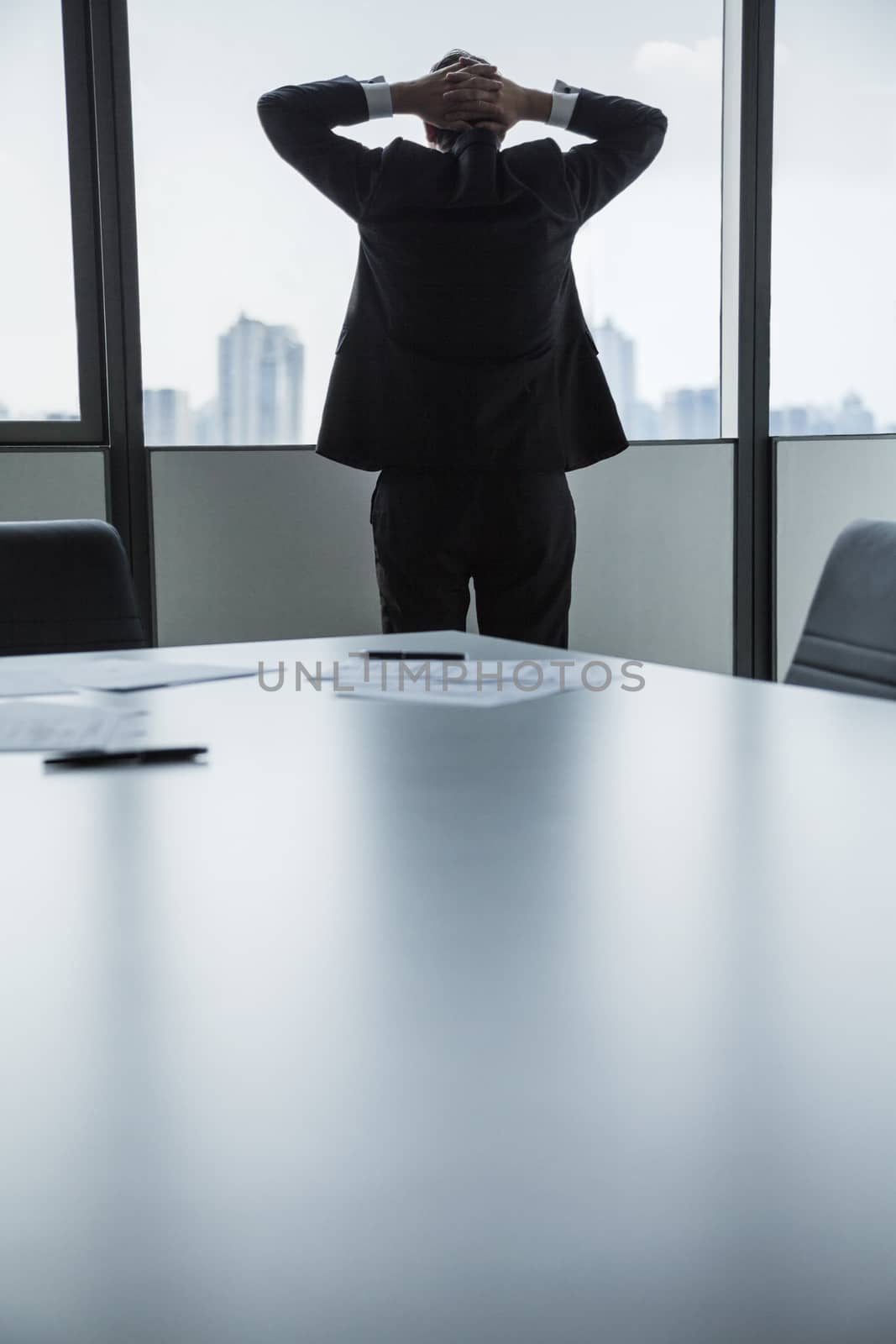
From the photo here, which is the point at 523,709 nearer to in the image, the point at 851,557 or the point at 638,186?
the point at 851,557

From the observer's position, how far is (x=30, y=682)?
Answer: 1367 millimetres

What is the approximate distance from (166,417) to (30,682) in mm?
2438

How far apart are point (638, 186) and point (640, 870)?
3.80 meters

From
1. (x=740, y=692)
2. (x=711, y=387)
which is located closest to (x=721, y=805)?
(x=740, y=692)

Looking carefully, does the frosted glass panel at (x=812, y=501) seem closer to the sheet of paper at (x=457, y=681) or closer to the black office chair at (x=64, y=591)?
the black office chair at (x=64, y=591)

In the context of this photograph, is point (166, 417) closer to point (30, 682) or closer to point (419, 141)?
point (419, 141)

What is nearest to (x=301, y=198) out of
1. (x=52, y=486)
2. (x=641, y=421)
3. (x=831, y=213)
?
(x=52, y=486)

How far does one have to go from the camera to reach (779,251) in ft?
13.9

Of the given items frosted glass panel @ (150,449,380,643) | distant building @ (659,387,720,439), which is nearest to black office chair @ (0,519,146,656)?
frosted glass panel @ (150,449,380,643)

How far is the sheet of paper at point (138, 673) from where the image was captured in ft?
4.42

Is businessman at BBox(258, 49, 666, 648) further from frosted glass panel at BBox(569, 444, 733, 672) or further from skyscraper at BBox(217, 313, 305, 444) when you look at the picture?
frosted glass panel at BBox(569, 444, 733, 672)

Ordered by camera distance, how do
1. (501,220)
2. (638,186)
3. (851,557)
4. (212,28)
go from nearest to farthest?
(851,557) → (501,220) → (212,28) → (638,186)

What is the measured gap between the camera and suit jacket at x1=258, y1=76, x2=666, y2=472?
280cm

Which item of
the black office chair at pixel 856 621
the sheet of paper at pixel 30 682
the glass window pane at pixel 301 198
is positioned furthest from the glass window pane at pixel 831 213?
the sheet of paper at pixel 30 682
